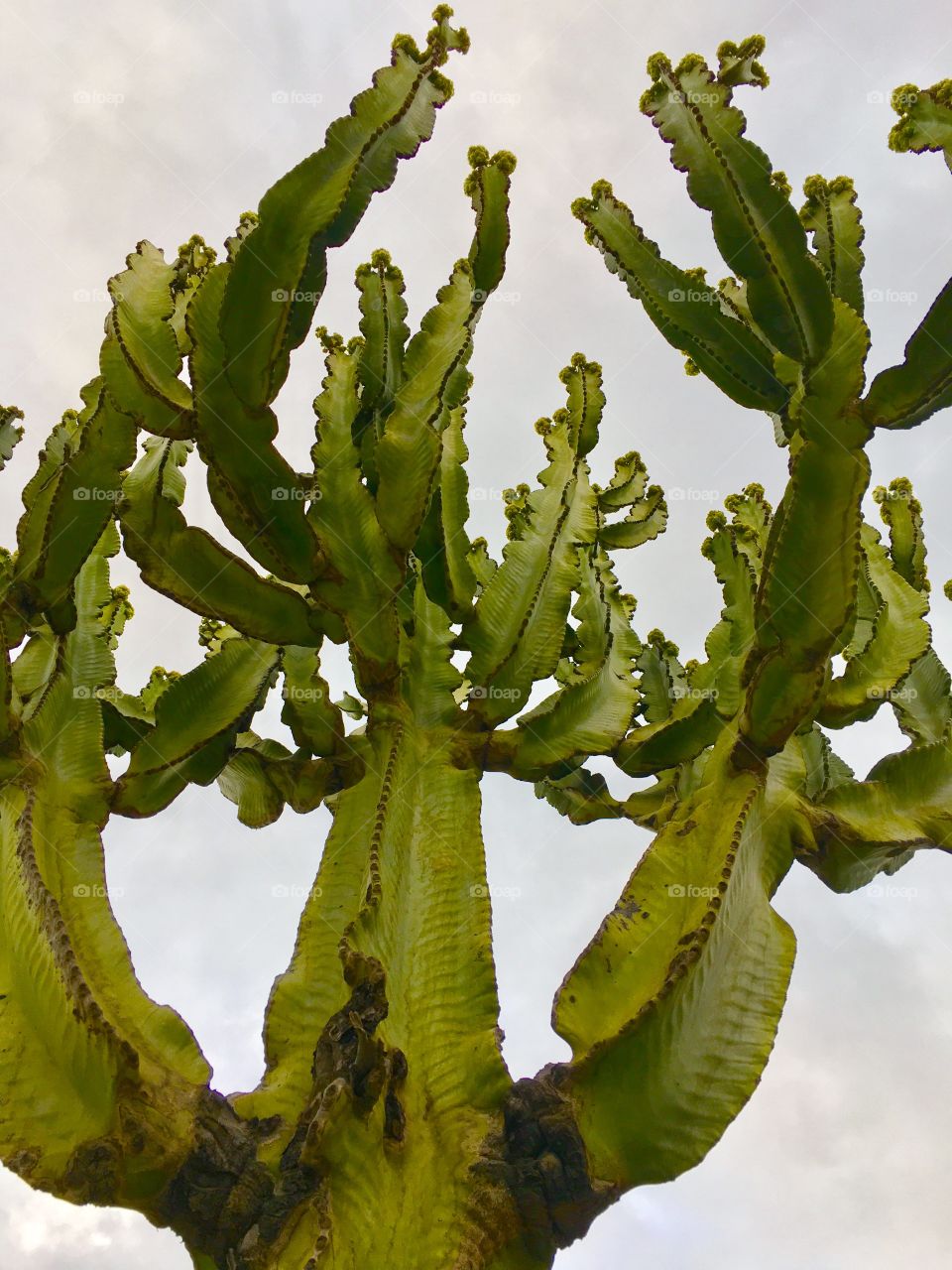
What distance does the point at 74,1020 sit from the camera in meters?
1.89

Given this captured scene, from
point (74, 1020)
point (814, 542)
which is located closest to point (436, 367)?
point (814, 542)

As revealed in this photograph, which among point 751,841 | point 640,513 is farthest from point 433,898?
point 640,513

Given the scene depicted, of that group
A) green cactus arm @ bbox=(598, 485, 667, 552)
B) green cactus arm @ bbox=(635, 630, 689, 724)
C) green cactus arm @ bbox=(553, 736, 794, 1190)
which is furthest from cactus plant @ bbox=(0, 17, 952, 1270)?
green cactus arm @ bbox=(598, 485, 667, 552)

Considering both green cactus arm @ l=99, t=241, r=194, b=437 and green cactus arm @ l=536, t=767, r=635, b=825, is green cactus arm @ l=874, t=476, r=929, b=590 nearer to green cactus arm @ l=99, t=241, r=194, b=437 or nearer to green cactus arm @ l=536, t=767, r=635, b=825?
green cactus arm @ l=536, t=767, r=635, b=825

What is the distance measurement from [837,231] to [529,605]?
Answer: 131 cm

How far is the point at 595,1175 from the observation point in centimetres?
181

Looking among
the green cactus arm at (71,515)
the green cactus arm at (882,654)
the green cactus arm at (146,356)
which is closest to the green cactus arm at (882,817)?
the green cactus arm at (882,654)

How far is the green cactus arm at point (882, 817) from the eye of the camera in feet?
8.34

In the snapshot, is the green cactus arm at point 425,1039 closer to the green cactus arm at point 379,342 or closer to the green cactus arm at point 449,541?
the green cactus arm at point 449,541

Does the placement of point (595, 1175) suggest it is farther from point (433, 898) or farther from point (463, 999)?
point (433, 898)

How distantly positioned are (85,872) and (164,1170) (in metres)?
0.71

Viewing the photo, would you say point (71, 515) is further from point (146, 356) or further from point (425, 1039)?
point (425, 1039)

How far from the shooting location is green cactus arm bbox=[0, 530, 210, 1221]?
179 cm

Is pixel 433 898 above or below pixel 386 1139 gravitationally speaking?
above
